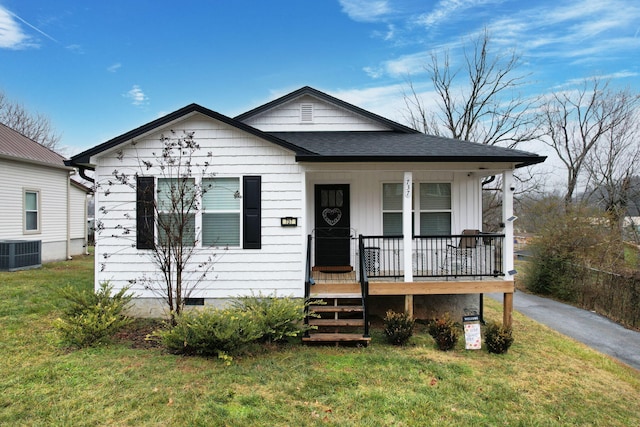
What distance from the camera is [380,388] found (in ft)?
14.6

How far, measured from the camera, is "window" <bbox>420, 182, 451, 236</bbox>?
325 inches

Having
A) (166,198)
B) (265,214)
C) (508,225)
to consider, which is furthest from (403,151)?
(166,198)

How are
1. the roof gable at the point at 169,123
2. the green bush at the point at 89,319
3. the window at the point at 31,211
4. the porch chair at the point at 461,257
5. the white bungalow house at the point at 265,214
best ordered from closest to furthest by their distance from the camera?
1. the green bush at the point at 89,319
2. the roof gable at the point at 169,123
3. the white bungalow house at the point at 265,214
4. the porch chair at the point at 461,257
5. the window at the point at 31,211

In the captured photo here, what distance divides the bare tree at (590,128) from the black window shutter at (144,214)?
23784 millimetres

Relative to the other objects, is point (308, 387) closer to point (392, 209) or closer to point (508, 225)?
point (392, 209)

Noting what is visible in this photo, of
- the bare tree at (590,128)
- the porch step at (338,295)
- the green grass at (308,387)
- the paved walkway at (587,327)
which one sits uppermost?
the bare tree at (590,128)

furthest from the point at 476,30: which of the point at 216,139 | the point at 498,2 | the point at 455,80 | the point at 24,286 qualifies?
the point at 24,286

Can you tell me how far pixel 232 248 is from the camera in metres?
6.81

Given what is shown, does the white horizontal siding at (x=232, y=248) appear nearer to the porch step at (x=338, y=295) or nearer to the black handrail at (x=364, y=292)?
the porch step at (x=338, y=295)

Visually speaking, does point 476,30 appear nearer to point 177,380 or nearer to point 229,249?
point 229,249

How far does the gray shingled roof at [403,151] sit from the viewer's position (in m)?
6.66

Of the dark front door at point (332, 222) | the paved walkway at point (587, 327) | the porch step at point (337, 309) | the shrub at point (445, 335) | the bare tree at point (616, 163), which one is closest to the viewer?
the shrub at point (445, 335)

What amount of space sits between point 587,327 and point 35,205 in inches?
731

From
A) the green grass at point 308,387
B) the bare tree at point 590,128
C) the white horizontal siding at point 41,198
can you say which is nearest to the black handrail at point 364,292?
the green grass at point 308,387
